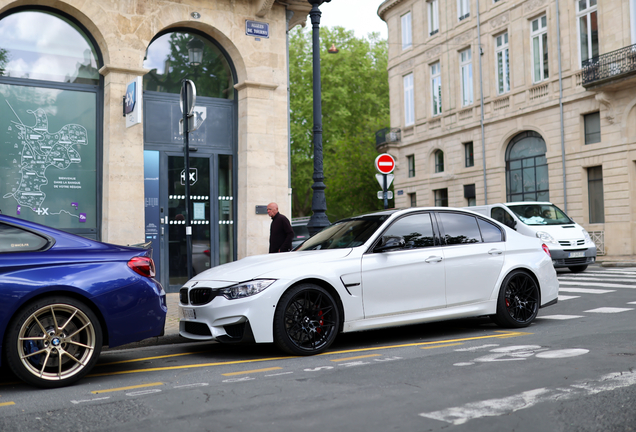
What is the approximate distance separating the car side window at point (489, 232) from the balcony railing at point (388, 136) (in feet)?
110

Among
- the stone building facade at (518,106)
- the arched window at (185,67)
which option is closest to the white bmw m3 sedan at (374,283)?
the arched window at (185,67)

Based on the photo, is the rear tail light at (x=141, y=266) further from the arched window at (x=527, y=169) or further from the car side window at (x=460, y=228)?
the arched window at (x=527, y=169)

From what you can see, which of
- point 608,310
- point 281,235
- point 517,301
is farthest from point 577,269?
point 517,301

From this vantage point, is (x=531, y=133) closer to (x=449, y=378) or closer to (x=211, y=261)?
(x=211, y=261)

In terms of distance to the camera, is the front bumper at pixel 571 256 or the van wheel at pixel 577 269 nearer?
the front bumper at pixel 571 256

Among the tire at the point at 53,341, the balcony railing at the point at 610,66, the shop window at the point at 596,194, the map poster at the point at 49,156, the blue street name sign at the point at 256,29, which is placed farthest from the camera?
the shop window at the point at 596,194

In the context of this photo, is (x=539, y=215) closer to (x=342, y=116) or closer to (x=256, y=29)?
(x=256, y=29)

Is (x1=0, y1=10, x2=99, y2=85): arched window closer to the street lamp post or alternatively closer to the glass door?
the glass door

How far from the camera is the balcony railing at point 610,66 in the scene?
85.6ft

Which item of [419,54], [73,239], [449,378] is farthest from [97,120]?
[419,54]

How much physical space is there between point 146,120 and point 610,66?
69.2 feet

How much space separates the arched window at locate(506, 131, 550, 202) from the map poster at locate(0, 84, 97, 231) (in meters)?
23.8

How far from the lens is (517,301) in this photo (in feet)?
27.1

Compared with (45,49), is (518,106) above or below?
above
